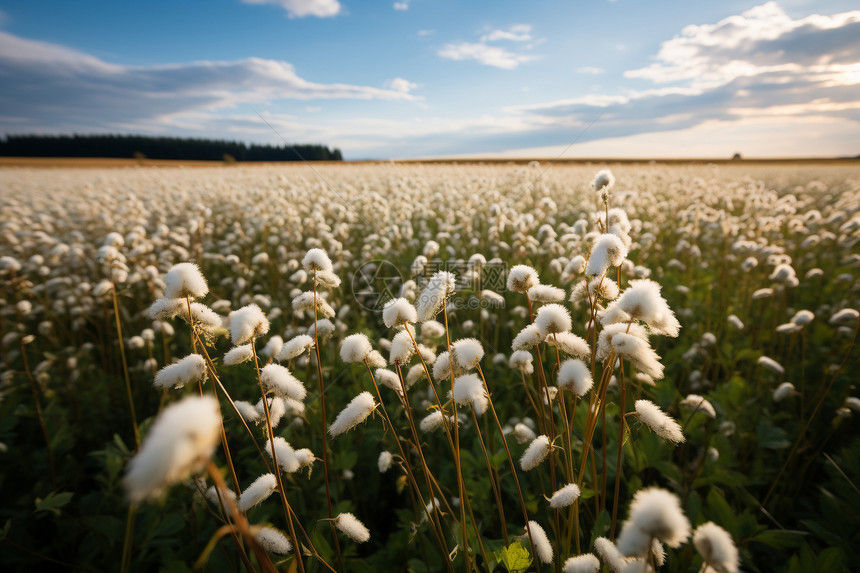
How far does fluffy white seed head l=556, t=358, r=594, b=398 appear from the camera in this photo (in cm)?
126

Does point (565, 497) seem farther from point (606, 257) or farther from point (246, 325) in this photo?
point (246, 325)

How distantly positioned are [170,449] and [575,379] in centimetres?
112

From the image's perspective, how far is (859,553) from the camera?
6.28ft

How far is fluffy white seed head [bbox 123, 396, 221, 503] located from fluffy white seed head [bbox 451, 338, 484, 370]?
0.90 m

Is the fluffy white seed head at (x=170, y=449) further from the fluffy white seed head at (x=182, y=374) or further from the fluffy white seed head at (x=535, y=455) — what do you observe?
the fluffy white seed head at (x=535, y=455)

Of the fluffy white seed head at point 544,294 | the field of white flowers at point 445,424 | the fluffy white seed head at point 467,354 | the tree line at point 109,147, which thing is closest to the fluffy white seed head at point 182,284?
the field of white flowers at point 445,424

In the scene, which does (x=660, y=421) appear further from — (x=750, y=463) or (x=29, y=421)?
Answer: (x=29, y=421)

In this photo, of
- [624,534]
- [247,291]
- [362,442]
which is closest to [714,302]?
[362,442]

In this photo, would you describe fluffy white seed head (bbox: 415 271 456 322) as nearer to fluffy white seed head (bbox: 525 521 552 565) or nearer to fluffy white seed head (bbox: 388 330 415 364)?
fluffy white seed head (bbox: 388 330 415 364)

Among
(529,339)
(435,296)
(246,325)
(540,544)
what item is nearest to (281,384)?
(246,325)

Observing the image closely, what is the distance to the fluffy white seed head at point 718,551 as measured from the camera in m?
0.82

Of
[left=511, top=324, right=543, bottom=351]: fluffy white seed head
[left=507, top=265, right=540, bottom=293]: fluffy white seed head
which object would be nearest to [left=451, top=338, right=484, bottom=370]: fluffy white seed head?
[left=511, top=324, right=543, bottom=351]: fluffy white seed head

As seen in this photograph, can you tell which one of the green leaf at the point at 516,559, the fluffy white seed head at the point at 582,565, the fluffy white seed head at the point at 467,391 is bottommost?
the green leaf at the point at 516,559

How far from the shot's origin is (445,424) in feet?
4.91
